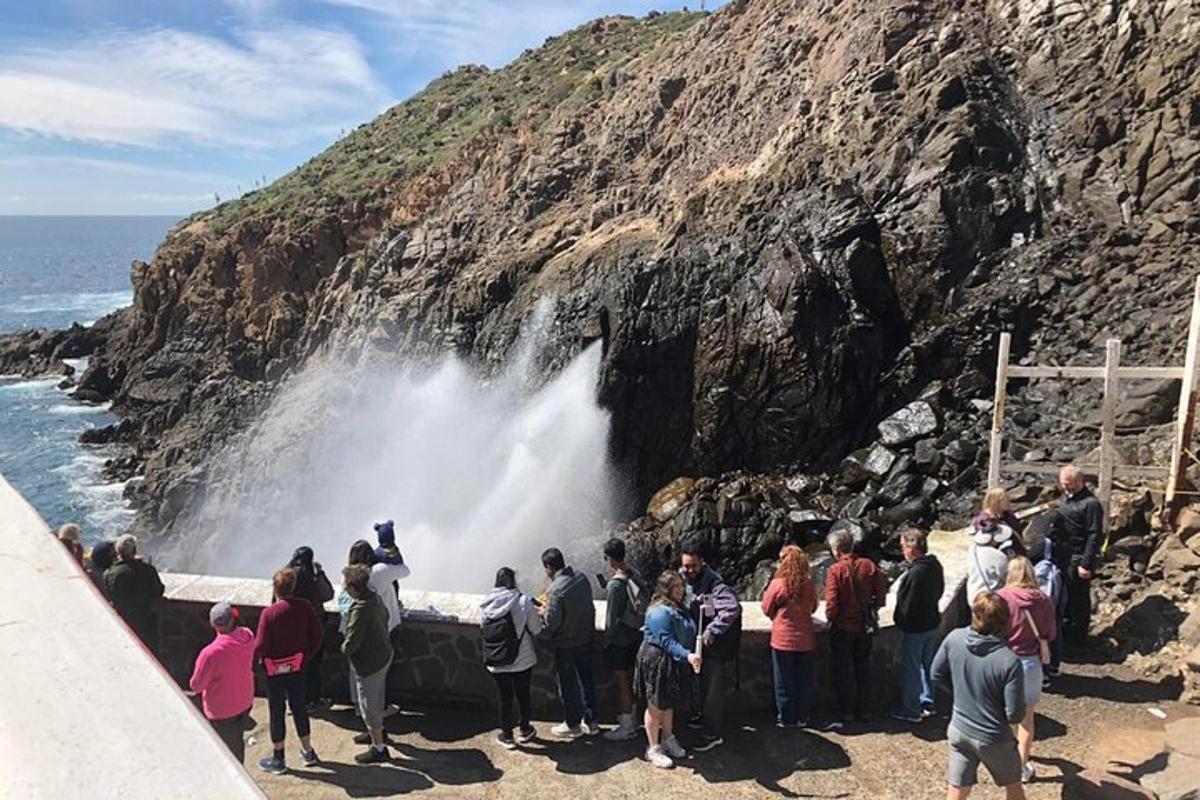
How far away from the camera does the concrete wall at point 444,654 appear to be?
691cm

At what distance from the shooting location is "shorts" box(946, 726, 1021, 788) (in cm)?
483

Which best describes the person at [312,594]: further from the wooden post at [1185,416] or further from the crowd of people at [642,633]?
the wooden post at [1185,416]

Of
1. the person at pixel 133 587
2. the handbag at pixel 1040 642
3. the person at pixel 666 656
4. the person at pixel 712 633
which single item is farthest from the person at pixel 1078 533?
the person at pixel 133 587

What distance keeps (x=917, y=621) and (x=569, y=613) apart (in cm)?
262

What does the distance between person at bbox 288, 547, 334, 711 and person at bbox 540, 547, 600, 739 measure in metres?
1.71

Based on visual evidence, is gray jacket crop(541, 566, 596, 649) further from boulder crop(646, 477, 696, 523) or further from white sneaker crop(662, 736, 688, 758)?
boulder crop(646, 477, 696, 523)

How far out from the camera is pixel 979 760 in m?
4.94

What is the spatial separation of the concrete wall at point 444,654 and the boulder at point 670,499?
37.8ft

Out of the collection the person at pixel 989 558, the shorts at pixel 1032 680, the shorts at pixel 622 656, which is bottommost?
the shorts at pixel 622 656

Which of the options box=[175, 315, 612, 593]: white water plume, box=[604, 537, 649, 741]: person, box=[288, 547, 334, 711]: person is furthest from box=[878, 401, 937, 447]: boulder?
box=[288, 547, 334, 711]: person

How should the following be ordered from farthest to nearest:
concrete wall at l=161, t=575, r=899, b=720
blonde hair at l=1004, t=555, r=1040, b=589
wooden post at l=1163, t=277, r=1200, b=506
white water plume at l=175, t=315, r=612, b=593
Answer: white water plume at l=175, t=315, r=612, b=593 → wooden post at l=1163, t=277, r=1200, b=506 → concrete wall at l=161, t=575, r=899, b=720 → blonde hair at l=1004, t=555, r=1040, b=589

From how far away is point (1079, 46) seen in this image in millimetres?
20906

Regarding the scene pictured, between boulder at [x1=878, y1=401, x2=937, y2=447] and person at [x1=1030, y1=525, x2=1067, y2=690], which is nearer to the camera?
person at [x1=1030, y1=525, x2=1067, y2=690]

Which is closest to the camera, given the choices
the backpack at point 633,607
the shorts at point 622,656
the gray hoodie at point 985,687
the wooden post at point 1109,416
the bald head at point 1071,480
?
the gray hoodie at point 985,687
